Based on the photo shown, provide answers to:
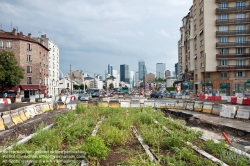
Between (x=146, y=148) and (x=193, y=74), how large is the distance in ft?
200

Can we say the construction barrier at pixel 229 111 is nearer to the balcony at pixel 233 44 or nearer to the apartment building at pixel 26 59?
the balcony at pixel 233 44

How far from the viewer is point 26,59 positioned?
55.9 meters

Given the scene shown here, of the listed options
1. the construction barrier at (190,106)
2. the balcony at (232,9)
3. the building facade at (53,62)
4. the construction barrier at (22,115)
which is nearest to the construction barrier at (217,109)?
the construction barrier at (190,106)

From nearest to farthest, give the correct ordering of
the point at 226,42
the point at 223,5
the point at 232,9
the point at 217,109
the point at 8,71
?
the point at 217,109 < the point at 8,71 < the point at 232,9 < the point at 226,42 < the point at 223,5

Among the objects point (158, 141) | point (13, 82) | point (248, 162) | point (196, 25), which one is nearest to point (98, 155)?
point (158, 141)

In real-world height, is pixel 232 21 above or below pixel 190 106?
above

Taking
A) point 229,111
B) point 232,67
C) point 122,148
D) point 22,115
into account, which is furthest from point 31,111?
point 232,67

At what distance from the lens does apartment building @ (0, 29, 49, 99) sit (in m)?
52.8

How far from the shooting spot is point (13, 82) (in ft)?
143

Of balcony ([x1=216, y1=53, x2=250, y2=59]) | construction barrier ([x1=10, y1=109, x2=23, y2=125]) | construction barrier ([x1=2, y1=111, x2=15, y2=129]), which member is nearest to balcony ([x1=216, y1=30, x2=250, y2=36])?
balcony ([x1=216, y1=53, x2=250, y2=59])

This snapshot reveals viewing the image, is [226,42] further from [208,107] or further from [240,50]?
[208,107]

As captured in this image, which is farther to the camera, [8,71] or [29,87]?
[29,87]

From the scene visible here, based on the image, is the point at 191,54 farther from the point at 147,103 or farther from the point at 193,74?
the point at 147,103

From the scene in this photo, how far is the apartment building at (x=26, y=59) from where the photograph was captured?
52.8 metres
